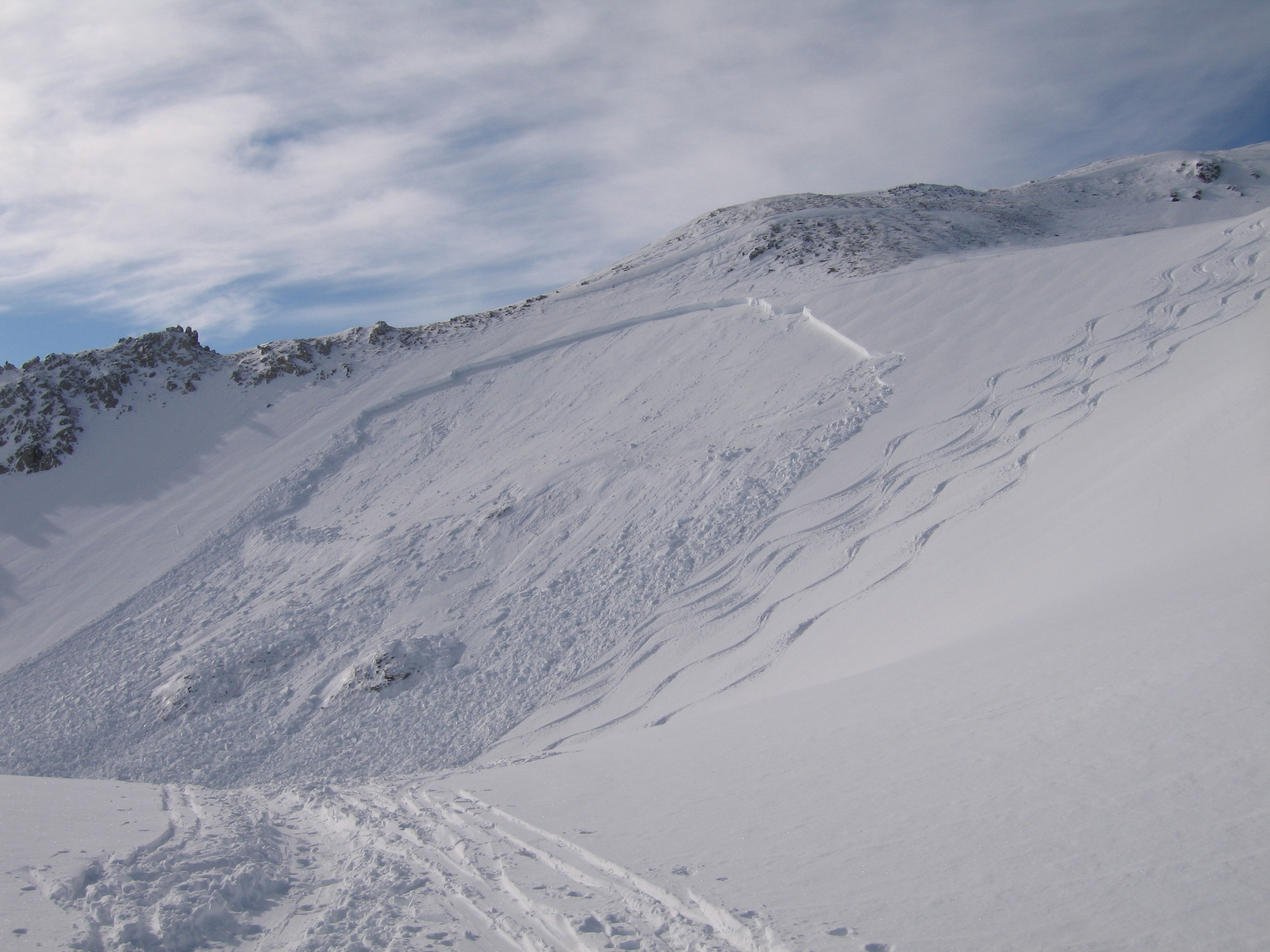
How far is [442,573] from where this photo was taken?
1455 cm

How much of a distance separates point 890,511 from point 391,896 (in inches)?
390

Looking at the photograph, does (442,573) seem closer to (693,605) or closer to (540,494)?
(540,494)

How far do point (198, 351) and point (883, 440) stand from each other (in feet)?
82.8

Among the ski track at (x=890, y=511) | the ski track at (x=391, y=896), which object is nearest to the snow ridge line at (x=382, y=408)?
the ski track at (x=890, y=511)

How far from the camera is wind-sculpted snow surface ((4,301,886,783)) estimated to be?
11531 millimetres

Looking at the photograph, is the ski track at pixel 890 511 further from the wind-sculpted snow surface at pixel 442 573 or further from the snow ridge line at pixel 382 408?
the snow ridge line at pixel 382 408

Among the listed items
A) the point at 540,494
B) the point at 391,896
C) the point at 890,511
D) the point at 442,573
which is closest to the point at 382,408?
the point at 540,494

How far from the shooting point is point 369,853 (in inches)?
224

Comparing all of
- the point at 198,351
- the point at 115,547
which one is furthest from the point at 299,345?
the point at 115,547

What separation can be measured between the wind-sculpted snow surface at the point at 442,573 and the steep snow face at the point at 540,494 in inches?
2.9

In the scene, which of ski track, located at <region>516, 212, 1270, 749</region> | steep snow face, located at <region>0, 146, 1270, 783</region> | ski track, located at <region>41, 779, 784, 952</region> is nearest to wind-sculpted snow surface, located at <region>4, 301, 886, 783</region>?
steep snow face, located at <region>0, 146, 1270, 783</region>

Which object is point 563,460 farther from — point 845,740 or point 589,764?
point 845,740

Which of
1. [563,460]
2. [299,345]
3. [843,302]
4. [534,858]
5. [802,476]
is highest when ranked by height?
[299,345]

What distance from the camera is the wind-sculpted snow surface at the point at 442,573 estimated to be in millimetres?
11531
